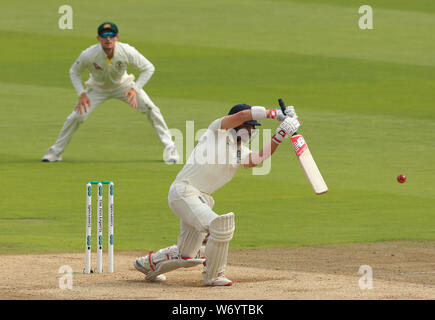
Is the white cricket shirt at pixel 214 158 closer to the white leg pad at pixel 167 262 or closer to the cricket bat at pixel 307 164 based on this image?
the cricket bat at pixel 307 164

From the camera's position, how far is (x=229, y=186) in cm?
1683

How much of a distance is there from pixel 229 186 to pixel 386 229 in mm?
3649

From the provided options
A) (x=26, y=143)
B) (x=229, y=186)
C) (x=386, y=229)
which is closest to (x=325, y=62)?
(x=26, y=143)

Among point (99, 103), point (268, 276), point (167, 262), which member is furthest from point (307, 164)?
point (99, 103)

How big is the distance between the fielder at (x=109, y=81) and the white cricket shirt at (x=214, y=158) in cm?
741

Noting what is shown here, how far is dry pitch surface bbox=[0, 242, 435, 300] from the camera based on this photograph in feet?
31.7

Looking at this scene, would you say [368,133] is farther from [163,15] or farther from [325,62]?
[163,15]

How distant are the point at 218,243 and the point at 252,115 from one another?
1.18 metres

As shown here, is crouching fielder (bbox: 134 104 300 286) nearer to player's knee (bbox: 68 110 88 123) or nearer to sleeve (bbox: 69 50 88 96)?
sleeve (bbox: 69 50 88 96)

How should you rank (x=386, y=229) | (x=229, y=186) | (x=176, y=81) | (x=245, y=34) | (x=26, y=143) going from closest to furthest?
(x=386, y=229), (x=229, y=186), (x=26, y=143), (x=176, y=81), (x=245, y=34)

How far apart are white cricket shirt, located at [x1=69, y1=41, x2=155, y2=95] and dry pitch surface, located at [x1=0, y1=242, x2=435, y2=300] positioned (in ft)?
20.6

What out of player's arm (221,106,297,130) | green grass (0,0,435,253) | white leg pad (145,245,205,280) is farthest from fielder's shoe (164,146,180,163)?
player's arm (221,106,297,130)

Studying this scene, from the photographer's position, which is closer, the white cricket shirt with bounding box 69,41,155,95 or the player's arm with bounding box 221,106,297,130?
the player's arm with bounding box 221,106,297,130

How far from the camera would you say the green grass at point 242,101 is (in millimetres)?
14195
